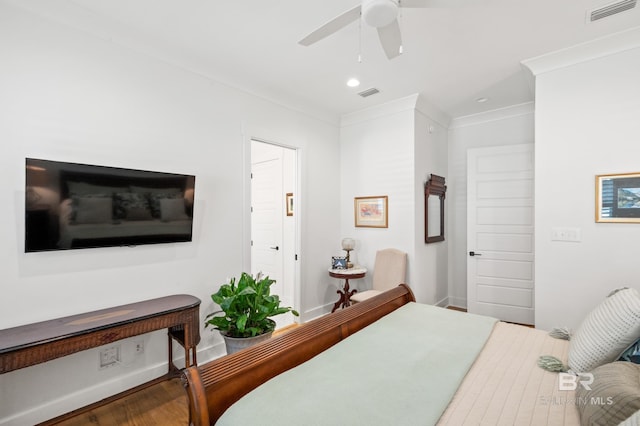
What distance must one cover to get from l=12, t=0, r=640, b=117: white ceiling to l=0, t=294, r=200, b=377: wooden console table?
2002 mm

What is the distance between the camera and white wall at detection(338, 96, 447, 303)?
3.63 metres

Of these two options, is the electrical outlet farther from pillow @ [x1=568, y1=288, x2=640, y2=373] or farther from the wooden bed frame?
pillow @ [x1=568, y1=288, x2=640, y2=373]

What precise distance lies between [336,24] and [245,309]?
2.19 metres

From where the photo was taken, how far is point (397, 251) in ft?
12.0

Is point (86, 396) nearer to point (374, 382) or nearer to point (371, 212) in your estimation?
point (374, 382)

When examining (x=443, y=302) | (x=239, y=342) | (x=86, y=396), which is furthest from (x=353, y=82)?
(x=86, y=396)

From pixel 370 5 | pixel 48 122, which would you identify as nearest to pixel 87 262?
pixel 48 122

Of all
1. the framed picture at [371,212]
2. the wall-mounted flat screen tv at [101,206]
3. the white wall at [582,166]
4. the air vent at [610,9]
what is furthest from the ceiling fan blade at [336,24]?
the framed picture at [371,212]

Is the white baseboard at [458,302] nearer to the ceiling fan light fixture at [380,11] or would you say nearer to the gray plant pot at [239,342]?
the gray plant pot at [239,342]

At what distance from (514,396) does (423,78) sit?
2.83m

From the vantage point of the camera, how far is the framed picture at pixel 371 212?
3.85m

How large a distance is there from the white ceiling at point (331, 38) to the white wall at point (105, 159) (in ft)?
0.54

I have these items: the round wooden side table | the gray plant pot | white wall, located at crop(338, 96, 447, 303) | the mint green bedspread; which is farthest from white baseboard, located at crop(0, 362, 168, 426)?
Answer: white wall, located at crop(338, 96, 447, 303)

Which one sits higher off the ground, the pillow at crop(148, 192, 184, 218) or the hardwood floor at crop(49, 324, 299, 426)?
the pillow at crop(148, 192, 184, 218)
